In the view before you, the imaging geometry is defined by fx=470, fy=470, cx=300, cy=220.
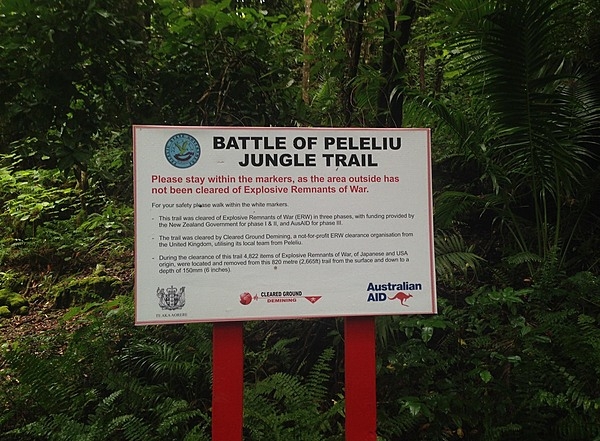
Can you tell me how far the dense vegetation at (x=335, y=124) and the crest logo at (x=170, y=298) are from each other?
81 cm

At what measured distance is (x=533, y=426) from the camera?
8.27 feet

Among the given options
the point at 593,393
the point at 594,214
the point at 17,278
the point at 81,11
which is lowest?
the point at 593,393

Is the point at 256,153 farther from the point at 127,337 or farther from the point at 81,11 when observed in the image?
the point at 127,337

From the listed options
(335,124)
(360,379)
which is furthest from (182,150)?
(335,124)

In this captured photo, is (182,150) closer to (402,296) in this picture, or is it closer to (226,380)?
(226,380)

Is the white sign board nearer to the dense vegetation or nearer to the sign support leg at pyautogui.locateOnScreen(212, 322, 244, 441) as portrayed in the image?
the sign support leg at pyautogui.locateOnScreen(212, 322, 244, 441)

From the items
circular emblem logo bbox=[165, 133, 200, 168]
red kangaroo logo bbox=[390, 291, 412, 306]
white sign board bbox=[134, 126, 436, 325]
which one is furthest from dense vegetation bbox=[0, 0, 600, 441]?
circular emblem logo bbox=[165, 133, 200, 168]

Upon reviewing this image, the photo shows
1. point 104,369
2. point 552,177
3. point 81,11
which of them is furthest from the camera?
point 552,177

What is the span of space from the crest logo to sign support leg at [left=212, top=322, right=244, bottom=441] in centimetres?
20

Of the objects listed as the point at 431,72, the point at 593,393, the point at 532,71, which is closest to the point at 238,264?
the point at 593,393

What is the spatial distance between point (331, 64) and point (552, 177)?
1.90 metres

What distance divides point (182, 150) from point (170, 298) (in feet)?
2.11

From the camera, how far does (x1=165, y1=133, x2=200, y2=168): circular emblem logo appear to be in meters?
2.04

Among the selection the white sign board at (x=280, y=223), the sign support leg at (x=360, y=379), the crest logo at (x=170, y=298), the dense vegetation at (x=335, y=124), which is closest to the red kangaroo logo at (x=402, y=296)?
the white sign board at (x=280, y=223)
